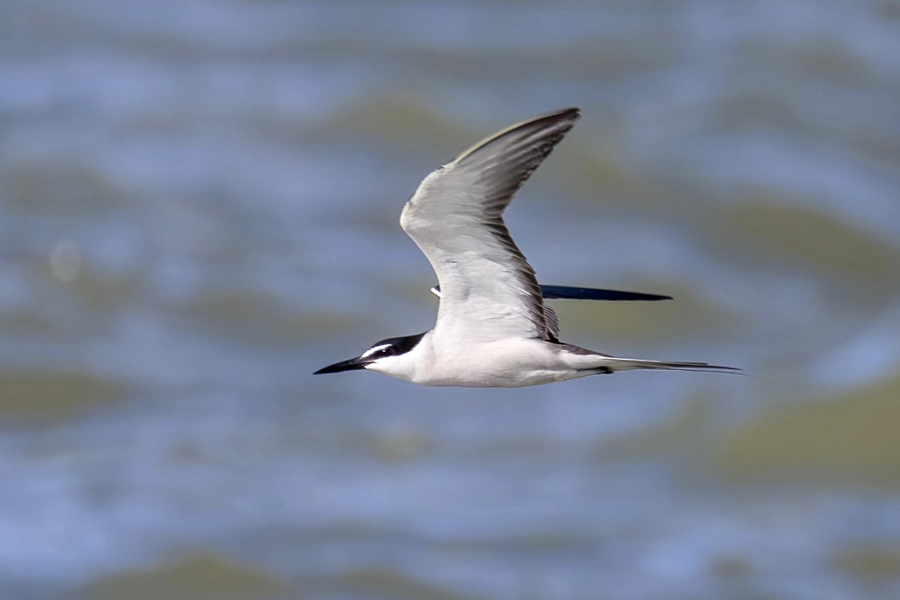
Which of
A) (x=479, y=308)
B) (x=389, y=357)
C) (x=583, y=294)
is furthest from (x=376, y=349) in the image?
(x=583, y=294)

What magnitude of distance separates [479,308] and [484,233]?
565 mm

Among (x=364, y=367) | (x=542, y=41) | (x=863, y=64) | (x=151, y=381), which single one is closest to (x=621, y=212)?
(x=542, y=41)

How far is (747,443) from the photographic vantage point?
24500 mm

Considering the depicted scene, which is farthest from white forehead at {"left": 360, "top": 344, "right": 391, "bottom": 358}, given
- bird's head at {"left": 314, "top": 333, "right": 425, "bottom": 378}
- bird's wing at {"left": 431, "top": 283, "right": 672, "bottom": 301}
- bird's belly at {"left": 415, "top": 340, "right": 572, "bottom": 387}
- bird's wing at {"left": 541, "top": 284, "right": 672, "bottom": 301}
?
bird's wing at {"left": 541, "top": 284, "right": 672, "bottom": 301}

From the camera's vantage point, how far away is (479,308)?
7.70m

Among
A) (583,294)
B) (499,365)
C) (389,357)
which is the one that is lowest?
(499,365)

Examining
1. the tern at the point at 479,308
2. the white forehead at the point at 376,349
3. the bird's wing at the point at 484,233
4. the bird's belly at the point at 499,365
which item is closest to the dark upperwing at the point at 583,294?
the tern at the point at 479,308

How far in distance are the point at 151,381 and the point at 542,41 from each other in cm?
1030

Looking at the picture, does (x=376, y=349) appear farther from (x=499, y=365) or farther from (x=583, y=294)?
(x=583, y=294)

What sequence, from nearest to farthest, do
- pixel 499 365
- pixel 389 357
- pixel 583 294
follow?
pixel 499 365 → pixel 389 357 → pixel 583 294

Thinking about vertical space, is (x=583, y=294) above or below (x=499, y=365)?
above

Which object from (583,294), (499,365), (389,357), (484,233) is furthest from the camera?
(583,294)

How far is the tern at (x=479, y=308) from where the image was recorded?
7.03m

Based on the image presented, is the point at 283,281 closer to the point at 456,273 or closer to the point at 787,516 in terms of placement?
the point at 787,516
